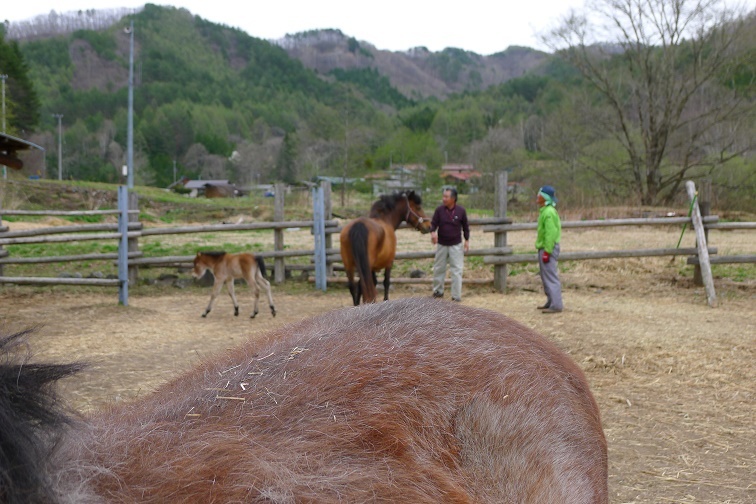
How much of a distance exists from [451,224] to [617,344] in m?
3.75

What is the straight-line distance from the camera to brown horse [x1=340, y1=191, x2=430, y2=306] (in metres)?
8.99

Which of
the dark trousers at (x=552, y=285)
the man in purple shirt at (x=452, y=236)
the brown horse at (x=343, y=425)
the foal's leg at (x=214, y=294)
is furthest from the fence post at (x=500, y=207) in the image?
the brown horse at (x=343, y=425)

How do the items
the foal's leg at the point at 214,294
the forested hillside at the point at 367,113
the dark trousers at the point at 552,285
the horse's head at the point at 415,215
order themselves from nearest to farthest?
the foal's leg at the point at 214,294 → the dark trousers at the point at 552,285 → the horse's head at the point at 415,215 → the forested hillside at the point at 367,113

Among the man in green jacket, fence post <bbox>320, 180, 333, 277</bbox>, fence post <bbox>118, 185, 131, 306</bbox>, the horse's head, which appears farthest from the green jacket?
fence post <bbox>118, 185, 131, 306</bbox>

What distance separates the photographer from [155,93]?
379ft

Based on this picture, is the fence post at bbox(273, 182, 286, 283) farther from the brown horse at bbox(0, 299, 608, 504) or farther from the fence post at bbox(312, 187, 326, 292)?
the brown horse at bbox(0, 299, 608, 504)

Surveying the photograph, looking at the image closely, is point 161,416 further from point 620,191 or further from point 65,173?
point 65,173

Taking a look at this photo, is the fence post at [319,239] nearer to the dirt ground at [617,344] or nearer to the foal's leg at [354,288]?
the dirt ground at [617,344]

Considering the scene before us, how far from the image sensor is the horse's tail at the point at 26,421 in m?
1.03

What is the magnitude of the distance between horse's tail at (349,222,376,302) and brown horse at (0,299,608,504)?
678cm

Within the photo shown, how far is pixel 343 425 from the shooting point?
141 cm

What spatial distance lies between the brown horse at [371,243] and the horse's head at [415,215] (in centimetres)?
2

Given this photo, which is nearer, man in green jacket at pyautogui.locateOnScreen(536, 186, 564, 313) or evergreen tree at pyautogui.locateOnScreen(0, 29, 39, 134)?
man in green jacket at pyautogui.locateOnScreen(536, 186, 564, 313)

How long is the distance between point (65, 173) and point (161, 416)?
77.4m
